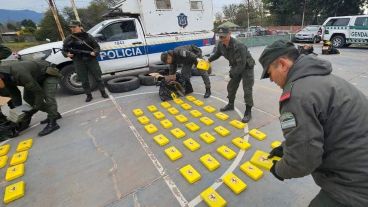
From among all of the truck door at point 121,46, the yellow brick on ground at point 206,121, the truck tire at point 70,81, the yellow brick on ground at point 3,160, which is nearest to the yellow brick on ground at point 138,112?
the yellow brick on ground at point 206,121

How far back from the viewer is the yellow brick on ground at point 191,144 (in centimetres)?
336

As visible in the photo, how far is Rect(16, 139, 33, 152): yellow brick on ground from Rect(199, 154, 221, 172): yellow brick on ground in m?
3.10

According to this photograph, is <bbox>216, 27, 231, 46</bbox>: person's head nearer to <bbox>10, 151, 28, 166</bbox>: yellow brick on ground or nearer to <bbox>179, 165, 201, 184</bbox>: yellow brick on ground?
<bbox>179, 165, 201, 184</bbox>: yellow brick on ground

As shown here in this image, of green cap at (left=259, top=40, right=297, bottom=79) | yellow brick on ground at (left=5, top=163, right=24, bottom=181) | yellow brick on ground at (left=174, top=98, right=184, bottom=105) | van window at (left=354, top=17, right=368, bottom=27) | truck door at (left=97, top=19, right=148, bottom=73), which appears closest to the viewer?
green cap at (left=259, top=40, right=297, bottom=79)

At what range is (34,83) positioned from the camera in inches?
148

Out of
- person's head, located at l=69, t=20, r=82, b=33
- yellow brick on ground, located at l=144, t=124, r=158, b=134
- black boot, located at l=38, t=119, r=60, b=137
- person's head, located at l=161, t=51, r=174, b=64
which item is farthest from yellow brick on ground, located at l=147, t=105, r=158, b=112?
person's head, located at l=69, t=20, r=82, b=33

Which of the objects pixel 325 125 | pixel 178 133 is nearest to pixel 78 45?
pixel 178 133

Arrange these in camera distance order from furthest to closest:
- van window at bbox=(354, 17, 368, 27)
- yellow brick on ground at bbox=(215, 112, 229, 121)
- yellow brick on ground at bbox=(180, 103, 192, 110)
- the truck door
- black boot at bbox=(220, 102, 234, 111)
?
van window at bbox=(354, 17, 368, 27) → the truck door → yellow brick on ground at bbox=(180, 103, 192, 110) → black boot at bbox=(220, 102, 234, 111) → yellow brick on ground at bbox=(215, 112, 229, 121)

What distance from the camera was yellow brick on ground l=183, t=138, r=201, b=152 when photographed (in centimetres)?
336

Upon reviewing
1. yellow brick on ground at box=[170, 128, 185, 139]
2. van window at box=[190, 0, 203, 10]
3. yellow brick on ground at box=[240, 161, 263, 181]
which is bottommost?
yellow brick on ground at box=[240, 161, 263, 181]

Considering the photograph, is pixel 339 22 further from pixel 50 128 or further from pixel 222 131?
pixel 50 128

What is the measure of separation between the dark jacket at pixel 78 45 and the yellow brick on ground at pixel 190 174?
12.4ft

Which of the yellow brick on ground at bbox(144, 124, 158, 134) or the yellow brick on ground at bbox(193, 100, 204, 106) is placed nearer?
the yellow brick on ground at bbox(144, 124, 158, 134)

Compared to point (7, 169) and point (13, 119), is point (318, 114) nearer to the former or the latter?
point (7, 169)
